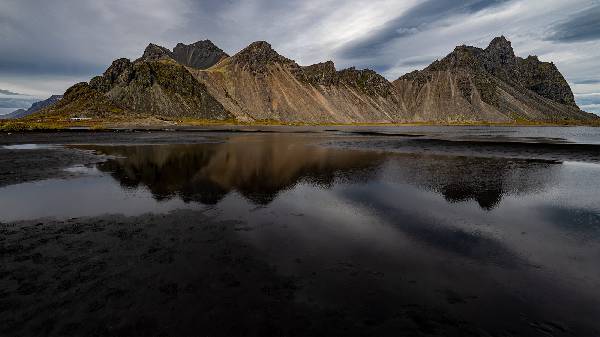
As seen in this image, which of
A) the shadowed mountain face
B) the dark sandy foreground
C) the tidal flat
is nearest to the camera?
the dark sandy foreground

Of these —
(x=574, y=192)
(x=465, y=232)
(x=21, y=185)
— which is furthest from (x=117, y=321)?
(x=574, y=192)

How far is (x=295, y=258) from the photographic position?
1380 centimetres

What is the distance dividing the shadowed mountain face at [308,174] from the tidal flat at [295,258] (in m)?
0.42

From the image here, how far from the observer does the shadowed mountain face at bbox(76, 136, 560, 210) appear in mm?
26062

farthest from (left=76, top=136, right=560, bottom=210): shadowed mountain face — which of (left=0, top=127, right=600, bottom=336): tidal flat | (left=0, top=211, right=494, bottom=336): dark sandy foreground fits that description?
(left=0, top=211, right=494, bottom=336): dark sandy foreground

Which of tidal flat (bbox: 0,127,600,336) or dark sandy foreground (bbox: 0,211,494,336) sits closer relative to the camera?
dark sandy foreground (bbox: 0,211,494,336)

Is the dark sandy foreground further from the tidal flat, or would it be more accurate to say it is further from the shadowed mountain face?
the shadowed mountain face

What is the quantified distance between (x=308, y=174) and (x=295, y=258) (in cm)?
2022

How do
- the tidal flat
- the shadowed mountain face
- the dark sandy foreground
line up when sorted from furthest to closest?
the shadowed mountain face
the tidal flat
the dark sandy foreground

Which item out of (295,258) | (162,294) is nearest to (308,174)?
(295,258)

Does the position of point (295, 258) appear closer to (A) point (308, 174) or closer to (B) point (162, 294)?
(B) point (162, 294)

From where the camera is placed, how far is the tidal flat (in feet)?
31.3

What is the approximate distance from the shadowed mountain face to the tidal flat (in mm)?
424

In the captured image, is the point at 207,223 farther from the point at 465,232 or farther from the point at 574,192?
the point at 574,192
